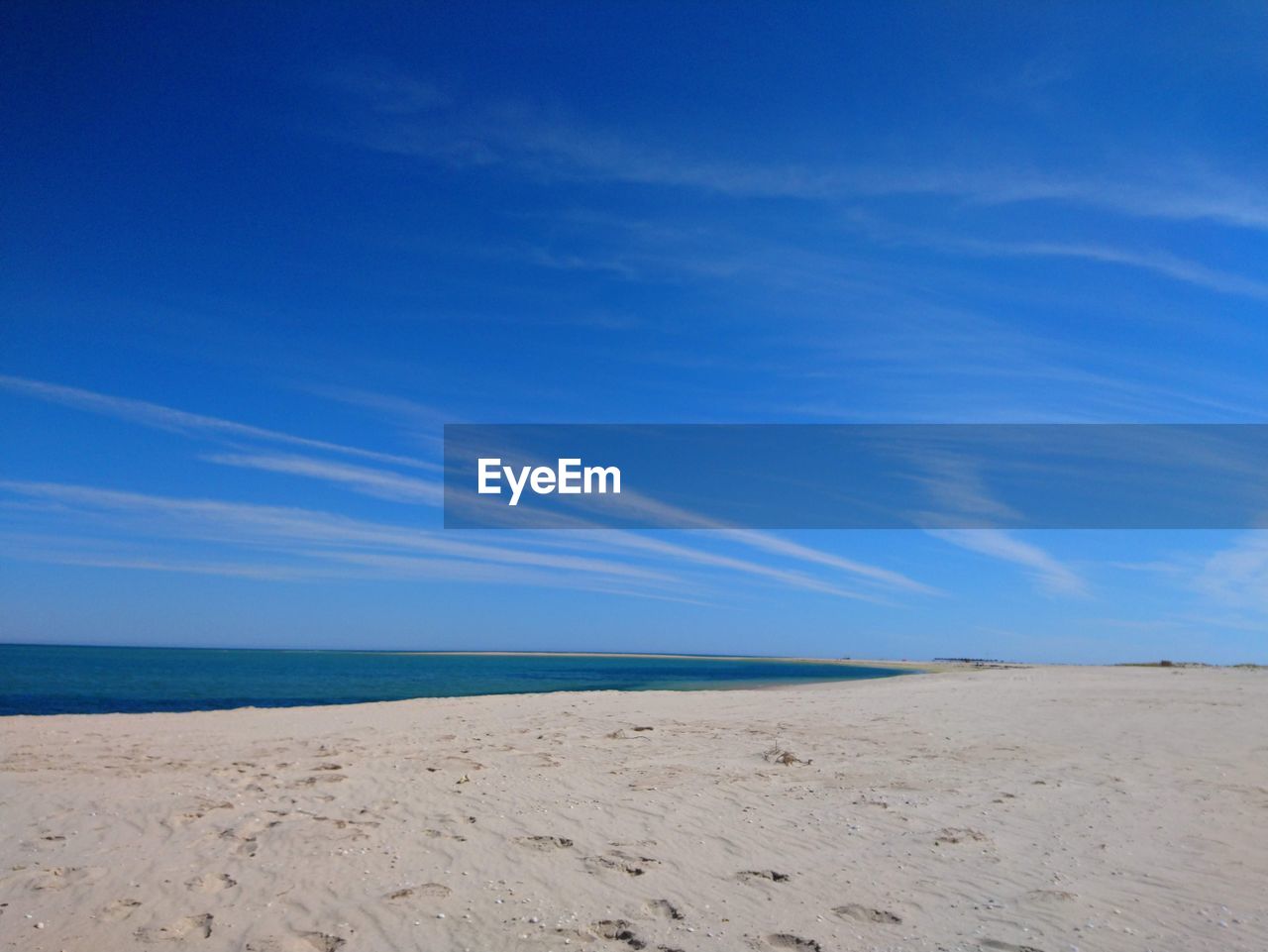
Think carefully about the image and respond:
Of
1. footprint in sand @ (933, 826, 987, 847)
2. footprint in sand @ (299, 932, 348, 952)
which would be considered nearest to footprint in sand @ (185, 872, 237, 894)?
footprint in sand @ (299, 932, 348, 952)

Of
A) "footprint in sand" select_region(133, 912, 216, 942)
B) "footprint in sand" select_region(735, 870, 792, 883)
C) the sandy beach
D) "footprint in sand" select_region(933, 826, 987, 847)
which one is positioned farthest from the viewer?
"footprint in sand" select_region(933, 826, 987, 847)

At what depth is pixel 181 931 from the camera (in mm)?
4840

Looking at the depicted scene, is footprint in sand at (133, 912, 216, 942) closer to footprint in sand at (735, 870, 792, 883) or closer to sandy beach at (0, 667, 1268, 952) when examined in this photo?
sandy beach at (0, 667, 1268, 952)

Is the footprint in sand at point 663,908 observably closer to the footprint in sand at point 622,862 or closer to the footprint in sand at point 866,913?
the footprint in sand at point 622,862

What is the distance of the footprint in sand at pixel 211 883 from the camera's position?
5457mm

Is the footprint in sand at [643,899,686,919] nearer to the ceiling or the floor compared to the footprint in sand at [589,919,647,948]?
nearer to the ceiling

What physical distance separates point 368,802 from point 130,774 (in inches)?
140

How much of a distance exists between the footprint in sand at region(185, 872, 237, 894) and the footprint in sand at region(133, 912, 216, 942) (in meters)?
0.45

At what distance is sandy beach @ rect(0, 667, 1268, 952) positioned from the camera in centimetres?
491

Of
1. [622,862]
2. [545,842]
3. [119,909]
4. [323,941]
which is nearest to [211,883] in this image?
[119,909]

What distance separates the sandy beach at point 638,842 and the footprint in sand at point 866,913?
25 millimetres

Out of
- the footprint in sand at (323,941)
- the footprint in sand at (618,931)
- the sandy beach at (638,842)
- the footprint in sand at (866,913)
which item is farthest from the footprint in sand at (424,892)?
the footprint in sand at (866,913)

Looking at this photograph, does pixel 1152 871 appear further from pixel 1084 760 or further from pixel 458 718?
pixel 458 718

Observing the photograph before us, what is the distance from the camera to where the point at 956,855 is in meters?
A: 6.31
